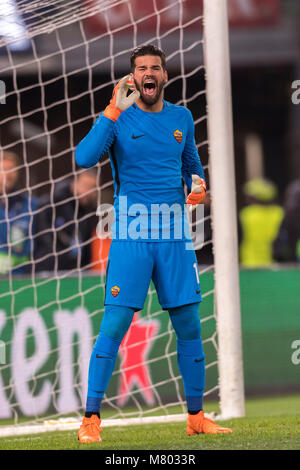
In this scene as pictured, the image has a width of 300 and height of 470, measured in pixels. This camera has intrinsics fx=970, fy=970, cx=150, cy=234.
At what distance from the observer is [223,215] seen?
5273 millimetres

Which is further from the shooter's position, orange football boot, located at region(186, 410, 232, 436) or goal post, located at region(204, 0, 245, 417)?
goal post, located at region(204, 0, 245, 417)

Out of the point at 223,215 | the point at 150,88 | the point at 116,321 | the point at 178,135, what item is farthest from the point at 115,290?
the point at 223,215

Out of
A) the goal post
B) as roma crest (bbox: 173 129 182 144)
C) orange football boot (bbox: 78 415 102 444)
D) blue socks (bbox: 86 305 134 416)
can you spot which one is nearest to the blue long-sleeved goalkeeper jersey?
as roma crest (bbox: 173 129 182 144)

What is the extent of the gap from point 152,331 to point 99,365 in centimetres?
241

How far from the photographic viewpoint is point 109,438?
437 centimetres

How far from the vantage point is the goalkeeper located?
13.2ft

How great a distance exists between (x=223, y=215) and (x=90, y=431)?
5.51 feet

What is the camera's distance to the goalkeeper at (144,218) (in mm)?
4027

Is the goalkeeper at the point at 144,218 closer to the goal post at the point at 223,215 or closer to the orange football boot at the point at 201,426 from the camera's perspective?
the orange football boot at the point at 201,426

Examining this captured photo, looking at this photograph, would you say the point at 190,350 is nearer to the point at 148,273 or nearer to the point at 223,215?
the point at 148,273

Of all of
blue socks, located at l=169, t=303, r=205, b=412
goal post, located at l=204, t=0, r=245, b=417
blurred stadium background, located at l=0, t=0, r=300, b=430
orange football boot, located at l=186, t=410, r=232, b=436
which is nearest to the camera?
blue socks, located at l=169, t=303, r=205, b=412

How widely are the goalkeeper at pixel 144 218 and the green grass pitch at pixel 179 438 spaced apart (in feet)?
0.72

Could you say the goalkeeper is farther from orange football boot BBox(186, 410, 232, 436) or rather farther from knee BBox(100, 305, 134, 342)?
orange football boot BBox(186, 410, 232, 436)

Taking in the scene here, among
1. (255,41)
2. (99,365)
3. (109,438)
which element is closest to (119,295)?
(99,365)
